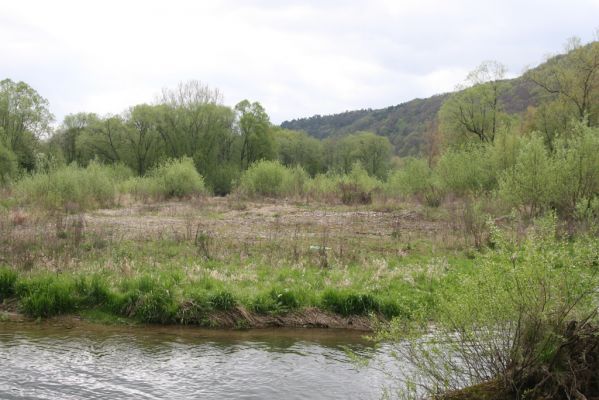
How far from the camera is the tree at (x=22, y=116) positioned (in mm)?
59375

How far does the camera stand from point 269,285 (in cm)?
1483

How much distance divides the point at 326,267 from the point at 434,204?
2671 centimetres

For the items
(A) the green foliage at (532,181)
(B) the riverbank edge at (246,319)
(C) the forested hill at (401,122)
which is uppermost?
(C) the forested hill at (401,122)

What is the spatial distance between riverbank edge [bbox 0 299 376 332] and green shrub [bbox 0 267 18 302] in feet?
1.12

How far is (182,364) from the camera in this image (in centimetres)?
1023

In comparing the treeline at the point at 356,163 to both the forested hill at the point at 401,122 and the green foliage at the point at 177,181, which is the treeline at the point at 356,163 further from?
the forested hill at the point at 401,122

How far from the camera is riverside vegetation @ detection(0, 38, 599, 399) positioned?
6.69 metres

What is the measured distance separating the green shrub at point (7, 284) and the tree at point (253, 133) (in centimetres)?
6059

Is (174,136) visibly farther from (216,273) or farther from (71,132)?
(216,273)

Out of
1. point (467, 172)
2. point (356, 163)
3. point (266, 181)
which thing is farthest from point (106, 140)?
point (467, 172)

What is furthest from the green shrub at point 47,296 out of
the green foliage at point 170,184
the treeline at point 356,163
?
the green foliage at point 170,184

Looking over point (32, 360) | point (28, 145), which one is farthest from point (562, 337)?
point (28, 145)

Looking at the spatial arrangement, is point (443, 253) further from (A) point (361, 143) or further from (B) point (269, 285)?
(A) point (361, 143)

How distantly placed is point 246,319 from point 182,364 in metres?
3.16
